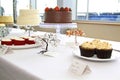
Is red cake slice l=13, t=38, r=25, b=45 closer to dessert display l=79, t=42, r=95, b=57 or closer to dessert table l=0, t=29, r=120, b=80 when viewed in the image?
dessert table l=0, t=29, r=120, b=80

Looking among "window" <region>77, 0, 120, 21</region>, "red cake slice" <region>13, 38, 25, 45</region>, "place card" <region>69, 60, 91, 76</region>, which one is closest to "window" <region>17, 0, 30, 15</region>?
"window" <region>77, 0, 120, 21</region>

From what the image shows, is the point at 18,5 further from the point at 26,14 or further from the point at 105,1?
the point at 26,14

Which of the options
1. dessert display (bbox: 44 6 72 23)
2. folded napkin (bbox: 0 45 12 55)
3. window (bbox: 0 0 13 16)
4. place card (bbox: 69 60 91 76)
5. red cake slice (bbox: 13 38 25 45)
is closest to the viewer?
place card (bbox: 69 60 91 76)

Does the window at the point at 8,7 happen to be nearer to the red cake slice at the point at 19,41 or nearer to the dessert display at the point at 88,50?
the red cake slice at the point at 19,41

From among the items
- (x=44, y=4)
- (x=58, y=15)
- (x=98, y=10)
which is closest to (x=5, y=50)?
(x=58, y=15)

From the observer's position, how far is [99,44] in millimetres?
1067

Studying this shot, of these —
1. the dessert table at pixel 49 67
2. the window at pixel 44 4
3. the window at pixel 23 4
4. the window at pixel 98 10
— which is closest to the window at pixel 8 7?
the window at pixel 23 4

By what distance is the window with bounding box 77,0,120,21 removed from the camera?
3.52 m

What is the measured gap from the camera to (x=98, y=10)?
390 cm

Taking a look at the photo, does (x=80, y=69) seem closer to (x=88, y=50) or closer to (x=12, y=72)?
(x=88, y=50)

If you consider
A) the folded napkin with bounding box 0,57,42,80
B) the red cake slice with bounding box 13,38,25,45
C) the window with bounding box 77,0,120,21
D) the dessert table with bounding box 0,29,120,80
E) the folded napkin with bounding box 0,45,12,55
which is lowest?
the folded napkin with bounding box 0,57,42,80

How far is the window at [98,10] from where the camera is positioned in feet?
11.6

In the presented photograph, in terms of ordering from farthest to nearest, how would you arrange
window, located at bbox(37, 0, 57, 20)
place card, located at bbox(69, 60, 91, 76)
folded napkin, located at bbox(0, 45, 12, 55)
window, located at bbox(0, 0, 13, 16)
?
window, located at bbox(0, 0, 13, 16), window, located at bbox(37, 0, 57, 20), folded napkin, located at bbox(0, 45, 12, 55), place card, located at bbox(69, 60, 91, 76)

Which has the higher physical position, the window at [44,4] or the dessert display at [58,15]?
the window at [44,4]
